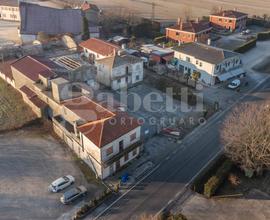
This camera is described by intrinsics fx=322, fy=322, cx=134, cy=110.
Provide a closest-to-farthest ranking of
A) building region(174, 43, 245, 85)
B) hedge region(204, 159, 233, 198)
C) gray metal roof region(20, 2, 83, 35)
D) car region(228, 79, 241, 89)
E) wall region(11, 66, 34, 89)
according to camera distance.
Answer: hedge region(204, 159, 233, 198)
wall region(11, 66, 34, 89)
car region(228, 79, 241, 89)
building region(174, 43, 245, 85)
gray metal roof region(20, 2, 83, 35)

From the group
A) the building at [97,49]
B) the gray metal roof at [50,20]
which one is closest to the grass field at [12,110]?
the building at [97,49]

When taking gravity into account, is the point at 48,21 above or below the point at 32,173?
above

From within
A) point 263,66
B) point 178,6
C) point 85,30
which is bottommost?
point 263,66

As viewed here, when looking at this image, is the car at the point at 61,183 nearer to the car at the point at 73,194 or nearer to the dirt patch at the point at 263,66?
the car at the point at 73,194

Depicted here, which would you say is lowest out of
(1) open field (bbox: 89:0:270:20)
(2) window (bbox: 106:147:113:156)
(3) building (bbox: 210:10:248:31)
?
(2) window (bbox: 106:147:113:156)

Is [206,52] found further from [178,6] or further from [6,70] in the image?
[178,6]

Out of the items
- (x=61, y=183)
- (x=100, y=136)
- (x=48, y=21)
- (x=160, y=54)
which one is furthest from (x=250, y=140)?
(x=48, y=21)

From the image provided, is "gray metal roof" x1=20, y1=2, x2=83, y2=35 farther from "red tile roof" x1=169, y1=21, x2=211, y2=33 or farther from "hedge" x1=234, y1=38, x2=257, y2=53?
"hedge" x1=234, y1=38, x2=257, y2=53

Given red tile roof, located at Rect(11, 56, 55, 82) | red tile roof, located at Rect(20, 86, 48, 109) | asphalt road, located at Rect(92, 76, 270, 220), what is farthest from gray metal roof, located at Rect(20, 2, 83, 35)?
asphalt road, located at Rect(92, 76, 270, 220)
